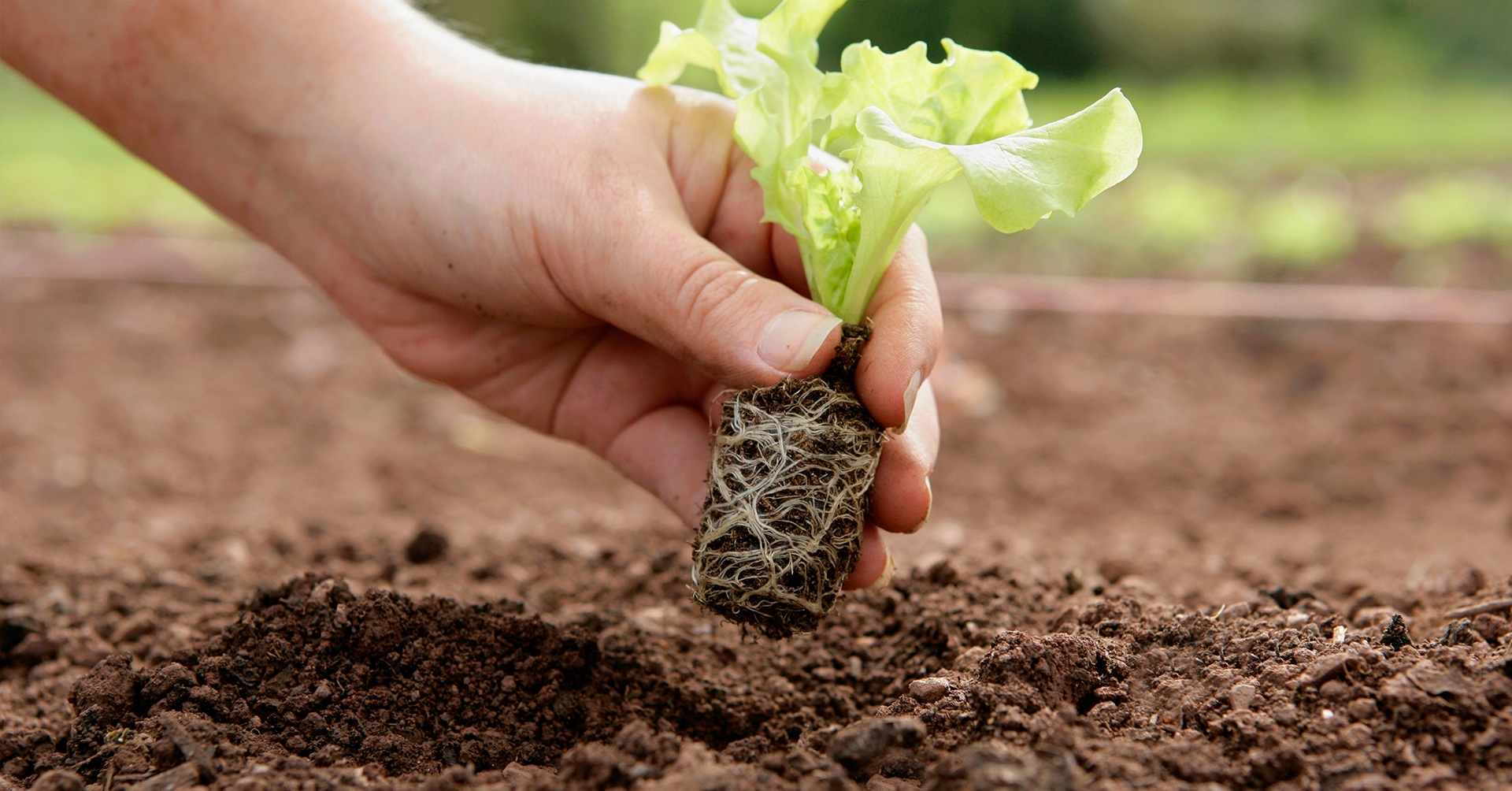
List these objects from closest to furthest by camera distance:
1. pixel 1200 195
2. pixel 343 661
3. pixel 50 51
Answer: pixel 343 661, pixel 50 51, pixel 1200 195

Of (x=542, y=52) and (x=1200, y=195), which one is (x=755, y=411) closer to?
(x=1200, y=195)

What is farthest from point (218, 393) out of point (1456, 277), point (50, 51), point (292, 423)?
point (1456, 277)

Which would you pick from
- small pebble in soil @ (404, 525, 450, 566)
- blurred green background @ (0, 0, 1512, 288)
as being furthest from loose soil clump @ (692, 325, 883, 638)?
blurred green background @ (0, 0, 1512, 288)

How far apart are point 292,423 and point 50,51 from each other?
2.44 meters

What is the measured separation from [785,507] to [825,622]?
594 mm

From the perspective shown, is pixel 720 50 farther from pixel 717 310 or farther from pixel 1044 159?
pixel 1044 159

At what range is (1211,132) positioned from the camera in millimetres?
9969

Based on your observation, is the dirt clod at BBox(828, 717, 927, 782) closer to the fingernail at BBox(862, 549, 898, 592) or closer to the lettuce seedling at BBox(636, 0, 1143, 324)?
the fingernail at BBox(862, 549, 898, 592)

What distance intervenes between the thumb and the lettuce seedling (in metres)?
0.22

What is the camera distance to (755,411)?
6.57 feet

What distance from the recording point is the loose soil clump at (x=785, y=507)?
1.94m

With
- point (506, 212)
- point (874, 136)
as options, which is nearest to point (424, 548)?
point (506, 212)

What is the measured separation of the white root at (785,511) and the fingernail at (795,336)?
0.22 feet

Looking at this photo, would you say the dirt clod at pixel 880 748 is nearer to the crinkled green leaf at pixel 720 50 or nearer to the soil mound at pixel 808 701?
the soil mound at pixel 808 701
